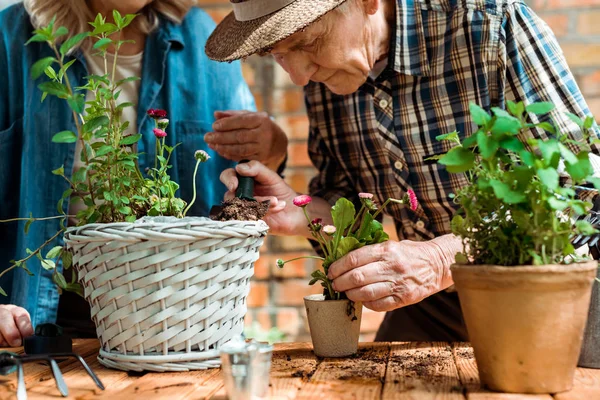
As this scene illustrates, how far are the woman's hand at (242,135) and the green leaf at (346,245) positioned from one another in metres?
0.52

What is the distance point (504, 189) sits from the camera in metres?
0.76

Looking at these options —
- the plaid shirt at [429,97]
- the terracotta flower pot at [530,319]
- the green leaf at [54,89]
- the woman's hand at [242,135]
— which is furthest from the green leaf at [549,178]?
the woman's hand at [242,135]

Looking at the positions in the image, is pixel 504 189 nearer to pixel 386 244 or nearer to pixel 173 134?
pixel 386 244

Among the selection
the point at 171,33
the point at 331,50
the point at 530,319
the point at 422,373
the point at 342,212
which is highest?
the point at 171,33

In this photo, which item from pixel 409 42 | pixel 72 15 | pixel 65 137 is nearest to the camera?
pixel 65 137

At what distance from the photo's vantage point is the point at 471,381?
88cm

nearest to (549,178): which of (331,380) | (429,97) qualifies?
(331,380)

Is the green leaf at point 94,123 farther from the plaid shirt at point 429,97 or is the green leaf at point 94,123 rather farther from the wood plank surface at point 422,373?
the plaid shirt at point 429,97

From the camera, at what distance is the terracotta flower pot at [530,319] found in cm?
76

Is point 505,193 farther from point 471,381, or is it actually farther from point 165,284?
point 165,284

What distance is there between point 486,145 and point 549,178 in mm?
85

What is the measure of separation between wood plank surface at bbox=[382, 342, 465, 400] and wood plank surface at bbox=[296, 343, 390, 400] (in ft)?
0.05

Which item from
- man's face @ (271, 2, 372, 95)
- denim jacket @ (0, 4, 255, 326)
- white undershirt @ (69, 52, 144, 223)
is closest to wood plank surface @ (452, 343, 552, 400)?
man's face @ (271, 2, 372, 95)

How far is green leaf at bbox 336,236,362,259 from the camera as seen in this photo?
1097 millimetres
